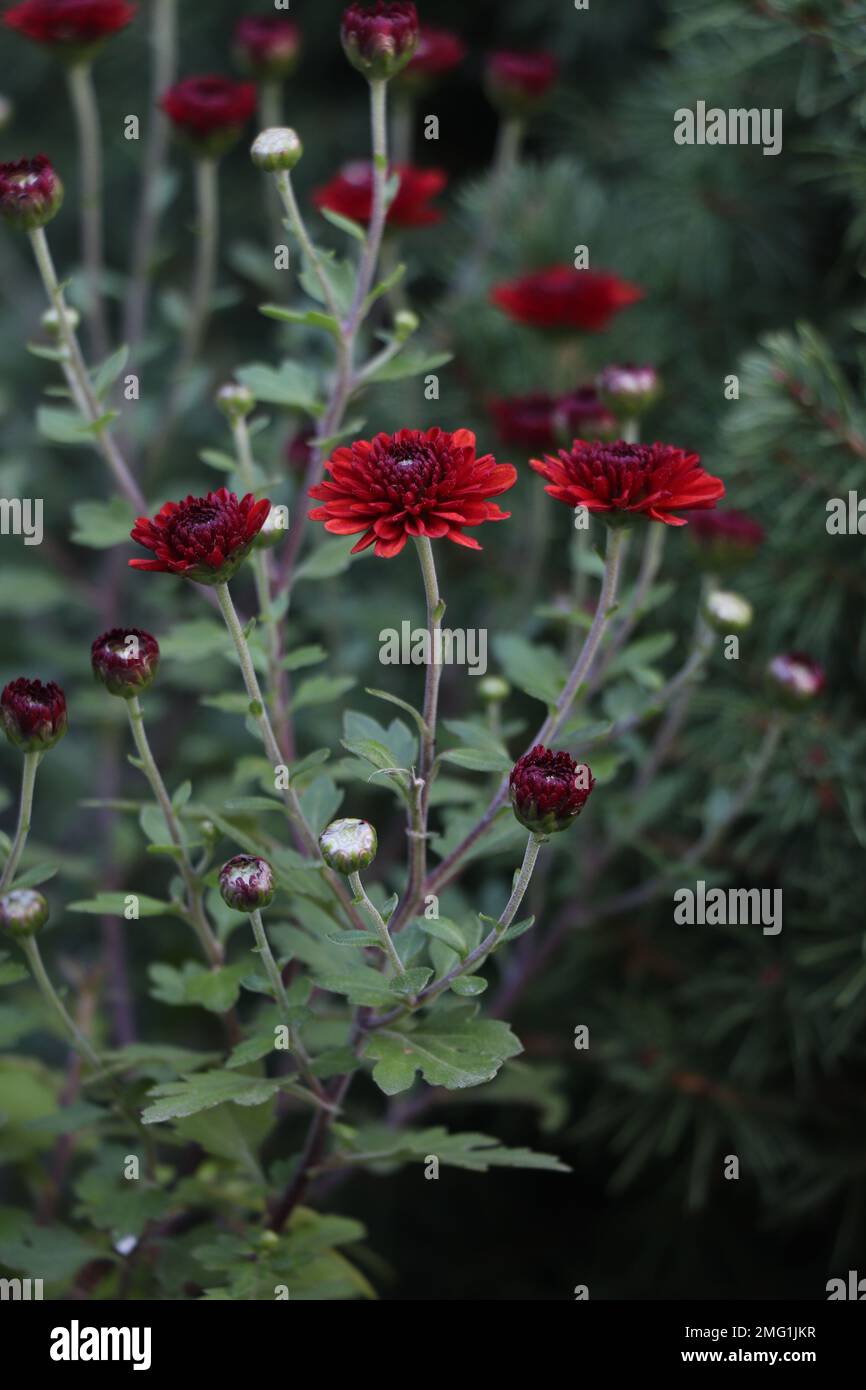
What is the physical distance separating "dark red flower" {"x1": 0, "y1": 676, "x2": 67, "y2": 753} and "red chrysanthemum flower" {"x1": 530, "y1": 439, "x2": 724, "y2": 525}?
8.2 inches

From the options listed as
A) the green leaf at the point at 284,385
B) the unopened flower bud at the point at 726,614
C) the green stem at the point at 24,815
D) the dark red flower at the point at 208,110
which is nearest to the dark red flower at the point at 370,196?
the dark red flower at the point at 208,110

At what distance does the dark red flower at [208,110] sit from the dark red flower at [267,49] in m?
0.07

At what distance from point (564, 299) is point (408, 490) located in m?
0.40

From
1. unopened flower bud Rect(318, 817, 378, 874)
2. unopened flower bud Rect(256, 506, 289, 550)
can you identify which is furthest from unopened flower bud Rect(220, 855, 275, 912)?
unopened flower bud Rect(256, 506, 289, 550)

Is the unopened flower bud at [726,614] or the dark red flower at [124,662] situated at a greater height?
the unopened flower bud at [726,614]

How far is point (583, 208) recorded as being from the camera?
1044mm

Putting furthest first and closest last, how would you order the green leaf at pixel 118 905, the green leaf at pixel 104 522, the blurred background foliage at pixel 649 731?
the blurred background foliage at pixel 649 731 → the green leaf at pixel 104 522 → the green leaf at pixel 118 905

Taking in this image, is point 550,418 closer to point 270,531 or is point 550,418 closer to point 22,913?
point 270,531

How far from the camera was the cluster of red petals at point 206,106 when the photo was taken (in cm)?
82

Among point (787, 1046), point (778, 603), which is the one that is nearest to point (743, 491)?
point (778, 603)

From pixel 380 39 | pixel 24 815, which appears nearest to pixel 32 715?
pixel 24 815

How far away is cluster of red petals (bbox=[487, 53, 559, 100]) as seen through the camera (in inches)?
37.3

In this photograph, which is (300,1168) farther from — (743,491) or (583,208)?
(583,208)

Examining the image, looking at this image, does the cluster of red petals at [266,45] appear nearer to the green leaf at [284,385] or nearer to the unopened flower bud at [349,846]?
the green leaf at [284,385]
